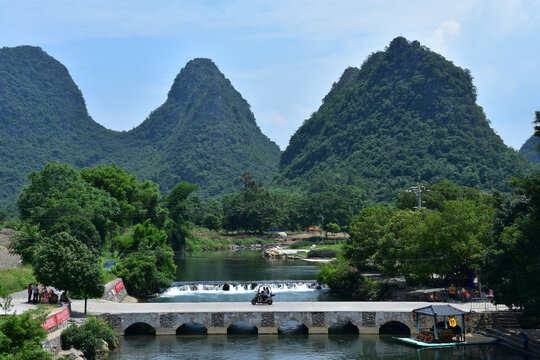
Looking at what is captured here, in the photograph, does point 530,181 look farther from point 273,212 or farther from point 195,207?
point 195,207

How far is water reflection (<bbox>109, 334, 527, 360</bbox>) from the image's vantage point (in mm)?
31781

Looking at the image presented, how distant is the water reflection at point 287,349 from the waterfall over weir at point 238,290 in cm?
1661

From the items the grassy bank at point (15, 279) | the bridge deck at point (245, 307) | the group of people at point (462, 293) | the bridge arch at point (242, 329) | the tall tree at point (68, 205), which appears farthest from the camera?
the tall tree at point (68, 205)

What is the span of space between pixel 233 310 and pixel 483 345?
15.2 meters

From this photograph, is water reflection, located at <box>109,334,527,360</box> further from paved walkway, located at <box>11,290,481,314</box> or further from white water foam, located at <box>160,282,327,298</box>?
white water foam, located at <box>160,282,327,298</box>

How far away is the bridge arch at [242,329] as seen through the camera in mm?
37938

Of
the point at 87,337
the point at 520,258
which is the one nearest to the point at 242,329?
the point at 87,337

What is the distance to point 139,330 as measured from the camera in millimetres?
38281

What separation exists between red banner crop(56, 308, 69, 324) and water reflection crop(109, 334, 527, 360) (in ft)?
11.4

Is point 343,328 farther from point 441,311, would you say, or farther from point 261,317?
point 441,311

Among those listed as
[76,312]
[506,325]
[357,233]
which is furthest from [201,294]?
[506,325]

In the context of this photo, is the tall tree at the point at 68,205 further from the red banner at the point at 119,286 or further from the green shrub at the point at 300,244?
the green shrub at the point at 300,244

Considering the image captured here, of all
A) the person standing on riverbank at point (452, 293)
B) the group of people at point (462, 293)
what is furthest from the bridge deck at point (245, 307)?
the person standing on riverbank at point (452, 293)

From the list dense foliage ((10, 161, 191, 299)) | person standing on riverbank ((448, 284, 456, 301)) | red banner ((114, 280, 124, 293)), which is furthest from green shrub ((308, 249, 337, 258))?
person standing on riverbank ((448, 284, 456, 301))
